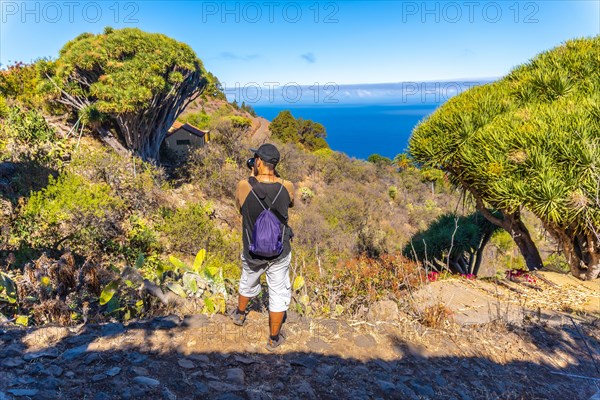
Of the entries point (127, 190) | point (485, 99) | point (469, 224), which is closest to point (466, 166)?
point (485, 99)

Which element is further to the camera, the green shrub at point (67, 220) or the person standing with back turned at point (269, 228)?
the green shrub at point (67, 220)

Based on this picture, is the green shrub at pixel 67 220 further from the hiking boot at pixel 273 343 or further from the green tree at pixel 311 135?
the green tree at pixel 311 135

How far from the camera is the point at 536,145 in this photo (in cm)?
587

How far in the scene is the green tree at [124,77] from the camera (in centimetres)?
1205

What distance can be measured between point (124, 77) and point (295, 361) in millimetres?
12021

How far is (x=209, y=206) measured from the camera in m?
13.3

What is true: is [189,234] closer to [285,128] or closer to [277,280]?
[277,280]

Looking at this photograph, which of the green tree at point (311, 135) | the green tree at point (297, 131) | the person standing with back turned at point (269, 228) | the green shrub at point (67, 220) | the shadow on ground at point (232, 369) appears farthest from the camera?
the green tree at point (311, 135)

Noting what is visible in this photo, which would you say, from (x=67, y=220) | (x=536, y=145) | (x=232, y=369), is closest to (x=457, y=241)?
(x=536, y=145)

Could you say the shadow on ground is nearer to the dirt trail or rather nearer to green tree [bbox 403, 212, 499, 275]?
the dirt trail

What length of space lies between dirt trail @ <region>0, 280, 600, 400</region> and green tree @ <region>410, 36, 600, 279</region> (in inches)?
89.8

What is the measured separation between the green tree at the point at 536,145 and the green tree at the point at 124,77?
9327 millimetres

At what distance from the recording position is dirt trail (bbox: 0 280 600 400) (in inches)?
99.0

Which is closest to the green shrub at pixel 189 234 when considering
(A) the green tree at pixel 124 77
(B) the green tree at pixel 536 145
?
(A) the green tree at pixel 124 77
